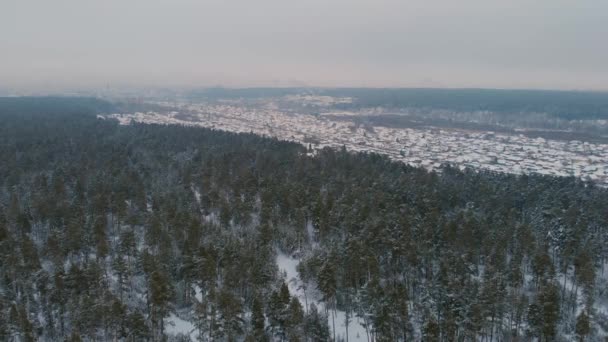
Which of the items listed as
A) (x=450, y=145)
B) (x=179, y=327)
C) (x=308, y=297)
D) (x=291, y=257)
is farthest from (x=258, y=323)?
(x=450, y=145)

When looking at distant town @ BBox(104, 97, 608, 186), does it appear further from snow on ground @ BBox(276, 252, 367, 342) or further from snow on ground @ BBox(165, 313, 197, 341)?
snow on ground @ BBox(165, 313, 197, 341)

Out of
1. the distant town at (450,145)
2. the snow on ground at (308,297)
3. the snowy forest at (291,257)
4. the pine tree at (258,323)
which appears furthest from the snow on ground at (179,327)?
the distant town at (450,145)

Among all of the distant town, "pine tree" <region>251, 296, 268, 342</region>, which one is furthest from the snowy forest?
the distant town

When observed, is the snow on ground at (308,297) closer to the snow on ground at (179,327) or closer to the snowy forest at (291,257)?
the snowy forest at (291,257)

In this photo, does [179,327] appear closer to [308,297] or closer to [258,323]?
[258,323]

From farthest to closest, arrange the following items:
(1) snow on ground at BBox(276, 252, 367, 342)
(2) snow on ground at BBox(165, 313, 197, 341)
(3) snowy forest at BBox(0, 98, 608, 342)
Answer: (1) snow on ground at BBox(276, 252, 367, 342), (2) snow on ground at BBox(165, 313, 197, 341), (3) snowy forest at BBox(0, 98, 608, 342)

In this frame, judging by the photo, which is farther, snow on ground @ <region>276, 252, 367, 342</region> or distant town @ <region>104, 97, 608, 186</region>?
distant town @ <region>104, 97, 608, 186</region>

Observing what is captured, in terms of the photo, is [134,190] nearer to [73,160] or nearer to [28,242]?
[28,242]
